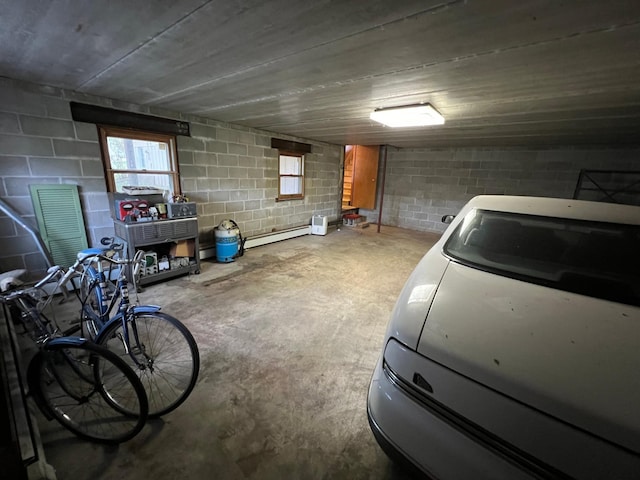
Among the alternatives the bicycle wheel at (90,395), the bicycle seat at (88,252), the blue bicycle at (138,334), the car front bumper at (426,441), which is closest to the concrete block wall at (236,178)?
the bicycle seat at (88,252)

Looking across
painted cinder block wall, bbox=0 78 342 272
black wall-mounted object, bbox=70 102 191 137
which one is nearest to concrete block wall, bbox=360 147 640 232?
painted cinder block wall, bbox=0 78 342 272

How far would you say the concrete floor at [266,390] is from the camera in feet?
4.34

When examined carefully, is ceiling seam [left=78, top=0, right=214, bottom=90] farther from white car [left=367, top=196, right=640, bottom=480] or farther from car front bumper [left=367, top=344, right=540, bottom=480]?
car front bumper [left=367, top=344, right=540, bottom=480]

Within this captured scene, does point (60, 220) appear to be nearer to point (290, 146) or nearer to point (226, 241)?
point (226, 241)

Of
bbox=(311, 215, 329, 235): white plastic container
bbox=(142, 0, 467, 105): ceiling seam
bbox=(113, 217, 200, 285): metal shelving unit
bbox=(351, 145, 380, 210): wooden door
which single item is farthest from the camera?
bbox=(351, 145, 380, 210): wooden door

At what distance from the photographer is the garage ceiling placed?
1.26 m

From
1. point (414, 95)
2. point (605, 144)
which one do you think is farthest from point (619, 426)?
point (605, 144)

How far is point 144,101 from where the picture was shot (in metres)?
3.17

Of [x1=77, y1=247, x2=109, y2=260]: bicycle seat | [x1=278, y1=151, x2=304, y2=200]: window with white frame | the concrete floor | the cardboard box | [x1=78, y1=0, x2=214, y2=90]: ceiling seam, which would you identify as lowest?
the concrete floor

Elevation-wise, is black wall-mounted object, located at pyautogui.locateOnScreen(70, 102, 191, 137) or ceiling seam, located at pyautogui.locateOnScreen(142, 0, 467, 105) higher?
ceiling seam, located at pyautogui.locateOnScreen(142, 0, 467, 105)

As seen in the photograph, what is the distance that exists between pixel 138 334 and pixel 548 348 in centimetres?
243

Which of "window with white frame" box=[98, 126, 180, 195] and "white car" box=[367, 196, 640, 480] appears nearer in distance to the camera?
"white car" box=[367, 196, 640, 480]

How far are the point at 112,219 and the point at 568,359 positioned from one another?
426 centimetres

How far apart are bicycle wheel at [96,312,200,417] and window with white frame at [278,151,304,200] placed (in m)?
3.85
